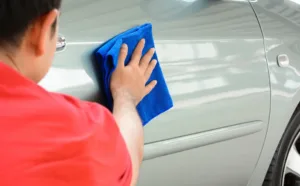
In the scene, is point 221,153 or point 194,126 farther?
point 221,153

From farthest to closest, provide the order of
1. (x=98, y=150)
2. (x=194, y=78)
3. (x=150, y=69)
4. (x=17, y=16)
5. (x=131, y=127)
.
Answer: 1. (x=194, y=78)
2. (x=150, y=69)
3. (x=131, y=127)
4. (x=98, y=150)
5. (x=17, y=16)

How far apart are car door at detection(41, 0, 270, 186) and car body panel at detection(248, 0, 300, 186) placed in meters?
0.05

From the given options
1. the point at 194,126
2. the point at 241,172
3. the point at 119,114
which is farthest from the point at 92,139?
the point at 241,172

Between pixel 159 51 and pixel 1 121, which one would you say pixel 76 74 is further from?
pixel 1 121

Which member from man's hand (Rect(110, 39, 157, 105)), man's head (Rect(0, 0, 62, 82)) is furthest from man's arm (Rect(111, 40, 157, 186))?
man's head (Rect(0, 0, 62, 82))

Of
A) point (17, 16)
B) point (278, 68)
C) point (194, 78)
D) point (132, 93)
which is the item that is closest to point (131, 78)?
point (132, 93)

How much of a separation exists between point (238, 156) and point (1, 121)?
4.98 feet

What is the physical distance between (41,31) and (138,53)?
0.68 m

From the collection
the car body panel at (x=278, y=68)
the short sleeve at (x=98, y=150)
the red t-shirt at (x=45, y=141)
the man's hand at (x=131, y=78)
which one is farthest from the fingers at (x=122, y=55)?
the car body panel at (x=278, y=68)

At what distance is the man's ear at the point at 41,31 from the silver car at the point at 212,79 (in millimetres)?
488

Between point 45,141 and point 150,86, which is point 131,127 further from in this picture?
point 45,141

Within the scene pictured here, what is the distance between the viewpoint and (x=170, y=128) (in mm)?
2041

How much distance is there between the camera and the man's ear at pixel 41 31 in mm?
1132

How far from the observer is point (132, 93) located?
5.60 feet
